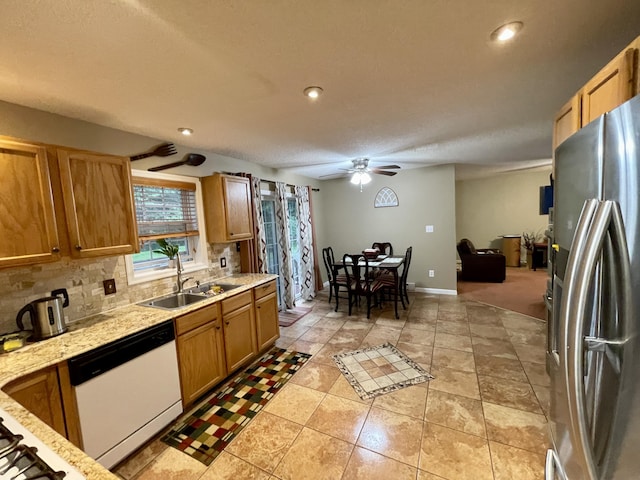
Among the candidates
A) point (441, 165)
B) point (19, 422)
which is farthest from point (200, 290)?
point (441, 165)

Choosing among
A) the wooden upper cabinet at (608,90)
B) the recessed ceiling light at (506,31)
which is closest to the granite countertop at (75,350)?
the wooden upper cabinet at (608,90)

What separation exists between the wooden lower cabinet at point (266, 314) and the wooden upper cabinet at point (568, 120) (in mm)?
2744

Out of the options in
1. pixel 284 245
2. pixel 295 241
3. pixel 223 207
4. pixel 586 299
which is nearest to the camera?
pixel 586 299

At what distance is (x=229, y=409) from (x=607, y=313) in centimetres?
246

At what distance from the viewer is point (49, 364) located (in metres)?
1.43

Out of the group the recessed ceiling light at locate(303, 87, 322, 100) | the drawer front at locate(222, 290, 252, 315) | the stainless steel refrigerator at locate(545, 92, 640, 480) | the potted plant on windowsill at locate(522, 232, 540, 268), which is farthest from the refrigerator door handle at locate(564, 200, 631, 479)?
the potted plant on windowsill at locate(522, 232, 540, 268)

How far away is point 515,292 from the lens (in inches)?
193

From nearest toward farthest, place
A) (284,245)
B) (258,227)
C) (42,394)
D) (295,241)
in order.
Result: (42,394) → (258,227) → (284,245) → (295,241)

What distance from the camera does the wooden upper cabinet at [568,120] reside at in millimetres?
1362

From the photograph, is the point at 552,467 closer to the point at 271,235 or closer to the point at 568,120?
the point at 568,120

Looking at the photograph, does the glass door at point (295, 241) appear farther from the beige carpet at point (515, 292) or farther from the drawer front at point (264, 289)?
the beige carpet at point (515, 292)

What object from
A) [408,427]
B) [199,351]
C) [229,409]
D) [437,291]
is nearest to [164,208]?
[199,351]

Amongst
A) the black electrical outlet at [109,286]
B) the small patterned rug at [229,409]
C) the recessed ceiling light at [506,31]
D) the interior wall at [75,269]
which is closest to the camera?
the recessed ceiling light at [506,31]

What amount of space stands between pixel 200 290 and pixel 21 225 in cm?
149
